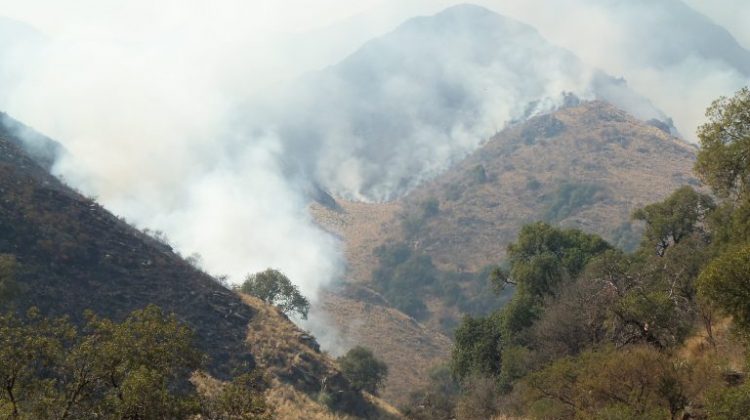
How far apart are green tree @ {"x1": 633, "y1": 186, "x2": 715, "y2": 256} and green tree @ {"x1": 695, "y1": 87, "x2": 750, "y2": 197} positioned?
689 inches

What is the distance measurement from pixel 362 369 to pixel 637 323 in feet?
127

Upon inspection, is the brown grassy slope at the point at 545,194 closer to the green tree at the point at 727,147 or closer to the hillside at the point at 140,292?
the hillside at the point at 140,292

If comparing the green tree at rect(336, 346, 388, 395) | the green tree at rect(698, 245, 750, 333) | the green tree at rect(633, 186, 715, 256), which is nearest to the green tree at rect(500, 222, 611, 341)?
the green tree at rect(633, 186, 715, 256)

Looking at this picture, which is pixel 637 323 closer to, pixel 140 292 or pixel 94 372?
pixel 94 372

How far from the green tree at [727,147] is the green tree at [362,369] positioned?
128 feet

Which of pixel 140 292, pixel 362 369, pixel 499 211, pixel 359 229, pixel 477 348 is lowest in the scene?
pixel 140 292

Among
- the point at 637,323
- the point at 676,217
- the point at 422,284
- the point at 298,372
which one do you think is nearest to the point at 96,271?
the point at 298,372

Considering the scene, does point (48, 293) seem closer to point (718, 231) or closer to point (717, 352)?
point (717, 352)

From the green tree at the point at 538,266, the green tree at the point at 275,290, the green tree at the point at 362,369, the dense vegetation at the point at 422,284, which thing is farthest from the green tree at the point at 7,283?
the dense vegetation at the point at 422,284

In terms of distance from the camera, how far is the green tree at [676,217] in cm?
4944

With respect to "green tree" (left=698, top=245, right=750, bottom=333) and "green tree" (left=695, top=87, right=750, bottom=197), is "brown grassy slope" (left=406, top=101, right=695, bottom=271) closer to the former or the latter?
"green tree" (left=695, top=87, right=750, bottom=197)

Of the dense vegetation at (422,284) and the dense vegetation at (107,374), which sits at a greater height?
the dense vegetation at (422,284)

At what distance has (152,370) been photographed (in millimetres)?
12836

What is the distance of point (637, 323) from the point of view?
2747cm
